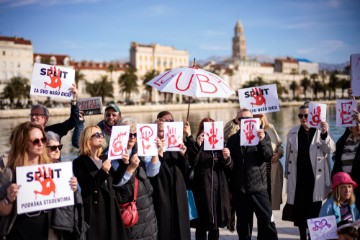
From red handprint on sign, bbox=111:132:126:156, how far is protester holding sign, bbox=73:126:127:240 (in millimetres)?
143

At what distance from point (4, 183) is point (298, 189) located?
154 inches

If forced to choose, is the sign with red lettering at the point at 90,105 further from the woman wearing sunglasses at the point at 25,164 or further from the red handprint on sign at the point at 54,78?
the woman wearing sunglasses at the point at 25,164

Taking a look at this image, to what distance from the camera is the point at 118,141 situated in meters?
4.25

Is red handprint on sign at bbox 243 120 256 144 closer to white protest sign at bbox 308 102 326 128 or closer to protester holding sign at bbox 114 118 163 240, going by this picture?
white protest sign at bbox 308 102 326 128

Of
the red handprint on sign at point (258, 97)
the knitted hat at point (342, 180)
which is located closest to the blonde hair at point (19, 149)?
the knitted hat at point (342, 180)

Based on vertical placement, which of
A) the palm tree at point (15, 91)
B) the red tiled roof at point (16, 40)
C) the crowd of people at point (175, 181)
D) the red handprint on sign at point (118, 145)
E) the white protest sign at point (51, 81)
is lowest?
the crowd of people at point (175, 181)

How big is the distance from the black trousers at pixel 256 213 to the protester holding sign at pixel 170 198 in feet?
2.82

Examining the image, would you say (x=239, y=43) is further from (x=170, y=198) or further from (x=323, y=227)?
(x=323, y=227)

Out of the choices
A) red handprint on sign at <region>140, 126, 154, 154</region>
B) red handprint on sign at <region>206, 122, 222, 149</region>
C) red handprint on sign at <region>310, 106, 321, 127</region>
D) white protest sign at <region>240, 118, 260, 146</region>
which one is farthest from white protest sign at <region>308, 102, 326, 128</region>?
red handprint on sign at <region>140, 126, 154, 154</region>

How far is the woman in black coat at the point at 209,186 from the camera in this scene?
546 cm

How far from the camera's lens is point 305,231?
5.84m

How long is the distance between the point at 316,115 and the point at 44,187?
3.50 metres

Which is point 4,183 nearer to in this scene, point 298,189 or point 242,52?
point 298,189

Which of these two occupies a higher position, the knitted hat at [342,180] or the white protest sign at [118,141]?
the white protest sign at [118,141]
